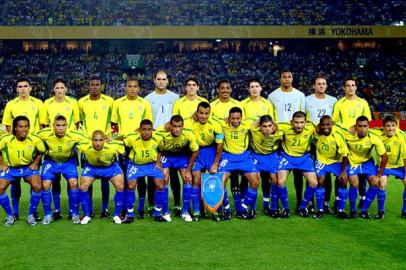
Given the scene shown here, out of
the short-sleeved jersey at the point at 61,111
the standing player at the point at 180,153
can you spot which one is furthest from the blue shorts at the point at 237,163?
the short-sleeved jersey at the point at 61,111

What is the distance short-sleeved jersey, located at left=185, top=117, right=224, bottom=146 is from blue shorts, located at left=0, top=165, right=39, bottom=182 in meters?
2.17

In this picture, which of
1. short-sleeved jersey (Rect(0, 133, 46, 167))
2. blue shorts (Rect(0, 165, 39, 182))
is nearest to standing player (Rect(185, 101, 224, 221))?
short-sleeved jersey (Rect(0, 133, 46, 167))

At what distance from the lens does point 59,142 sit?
7141mm

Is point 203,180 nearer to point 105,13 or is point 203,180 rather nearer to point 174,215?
point 174,215

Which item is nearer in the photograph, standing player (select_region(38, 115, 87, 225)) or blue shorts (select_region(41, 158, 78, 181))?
standing player (select_region(38, 115, 87, 225))

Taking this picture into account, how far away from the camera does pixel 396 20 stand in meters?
33.8

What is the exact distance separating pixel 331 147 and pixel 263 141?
94 centimetres

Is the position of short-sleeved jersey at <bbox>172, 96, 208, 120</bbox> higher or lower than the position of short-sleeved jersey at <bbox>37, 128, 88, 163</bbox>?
higher

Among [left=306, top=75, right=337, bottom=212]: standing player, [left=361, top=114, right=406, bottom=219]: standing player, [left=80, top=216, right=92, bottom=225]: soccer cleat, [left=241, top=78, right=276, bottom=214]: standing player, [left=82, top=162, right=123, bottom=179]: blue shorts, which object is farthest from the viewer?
[left=306, top=75, right=337, bottom=212]: standing player

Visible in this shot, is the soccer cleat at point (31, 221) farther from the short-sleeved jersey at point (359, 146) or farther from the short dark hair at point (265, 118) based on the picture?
the short-sleeved jersey at point (359, 146)

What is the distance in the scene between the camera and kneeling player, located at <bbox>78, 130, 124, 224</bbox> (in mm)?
7059

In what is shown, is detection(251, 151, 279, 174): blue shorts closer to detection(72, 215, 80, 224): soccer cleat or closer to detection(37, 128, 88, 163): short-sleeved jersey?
detection(37, 128, 88, 163): short-sleeved jersey

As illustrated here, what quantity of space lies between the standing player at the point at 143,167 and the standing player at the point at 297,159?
1638 millimetres

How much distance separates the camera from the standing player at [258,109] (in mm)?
7594
